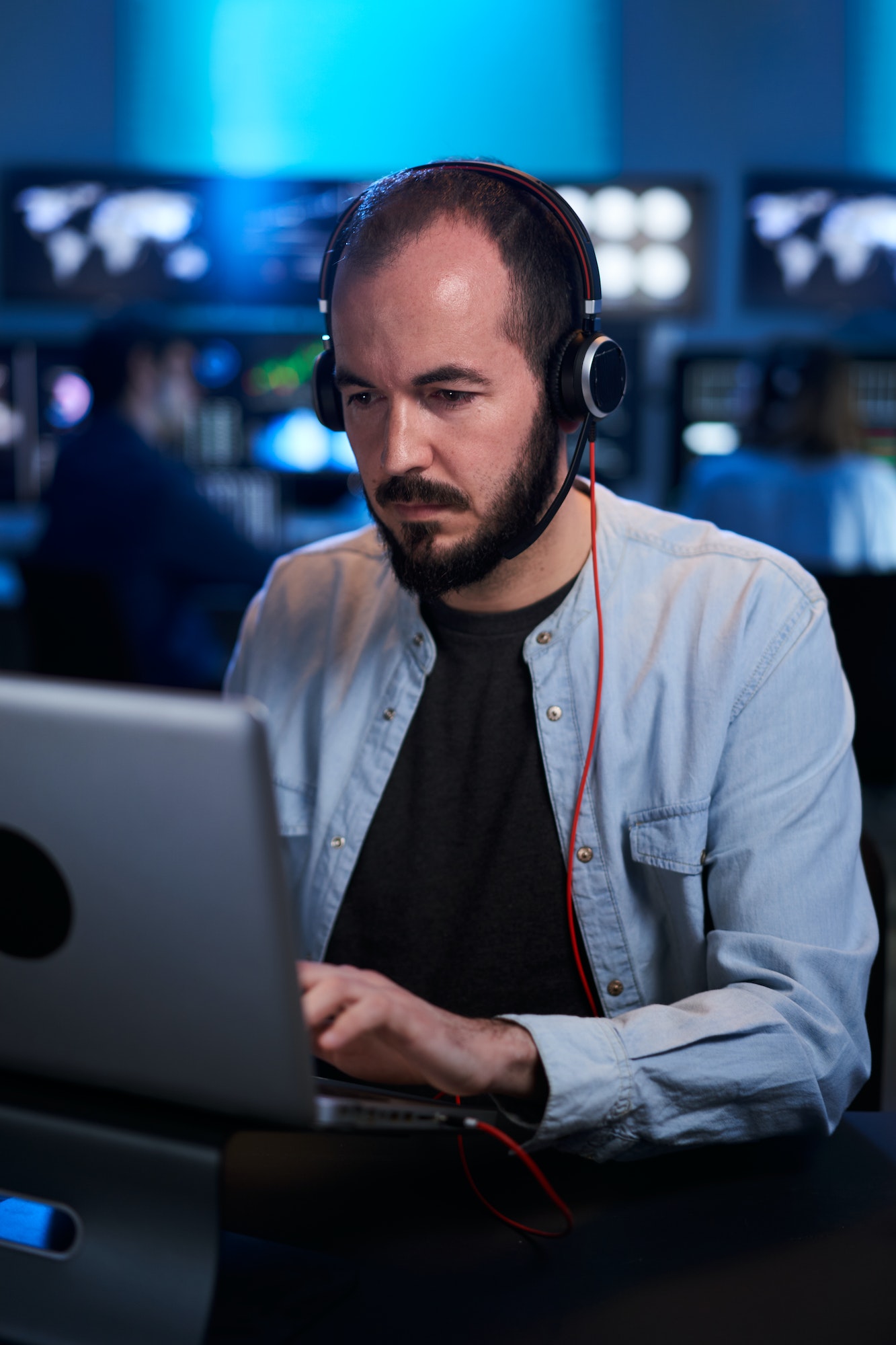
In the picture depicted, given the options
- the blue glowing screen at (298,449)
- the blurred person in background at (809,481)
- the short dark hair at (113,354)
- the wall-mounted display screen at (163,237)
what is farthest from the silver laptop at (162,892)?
the wall-mounted display screen at (163,237)

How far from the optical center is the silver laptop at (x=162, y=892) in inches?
21.7

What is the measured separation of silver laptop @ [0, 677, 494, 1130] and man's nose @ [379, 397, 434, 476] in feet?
1.62

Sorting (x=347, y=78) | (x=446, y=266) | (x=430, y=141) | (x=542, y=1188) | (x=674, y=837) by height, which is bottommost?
(x=542, y=1188)

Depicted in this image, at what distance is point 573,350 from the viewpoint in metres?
1.07

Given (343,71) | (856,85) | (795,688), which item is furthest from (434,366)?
(856,85)

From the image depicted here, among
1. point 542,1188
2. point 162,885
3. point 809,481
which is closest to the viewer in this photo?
point 162,885

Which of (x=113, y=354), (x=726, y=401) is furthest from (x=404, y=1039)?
(x=726, y=401)

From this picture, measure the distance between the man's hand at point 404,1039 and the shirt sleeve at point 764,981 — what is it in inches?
0.9

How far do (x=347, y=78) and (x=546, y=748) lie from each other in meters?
4.04

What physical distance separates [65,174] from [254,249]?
64 cm

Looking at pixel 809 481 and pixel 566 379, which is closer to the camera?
pixel 566 379

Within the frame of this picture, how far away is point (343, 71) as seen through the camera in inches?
177

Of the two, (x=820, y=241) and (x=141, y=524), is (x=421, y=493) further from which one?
(x=820, y=241)

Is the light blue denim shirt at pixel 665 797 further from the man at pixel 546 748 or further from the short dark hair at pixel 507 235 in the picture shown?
the short dark hair at pixel 507 235
